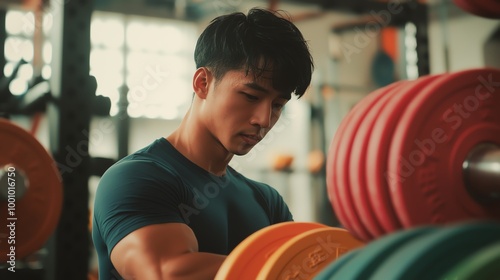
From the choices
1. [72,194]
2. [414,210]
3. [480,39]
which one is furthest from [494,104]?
[480,39]

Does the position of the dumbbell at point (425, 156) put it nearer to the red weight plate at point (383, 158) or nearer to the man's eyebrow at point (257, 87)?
the red weight plate at point (383, 158)

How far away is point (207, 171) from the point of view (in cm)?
162

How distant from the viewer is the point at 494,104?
1.00 meters

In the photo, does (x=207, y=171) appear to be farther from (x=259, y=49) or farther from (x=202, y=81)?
(x=259, y=49)

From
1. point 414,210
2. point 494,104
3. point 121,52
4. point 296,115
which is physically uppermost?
point 494,104

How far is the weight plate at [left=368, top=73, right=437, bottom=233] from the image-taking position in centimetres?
93

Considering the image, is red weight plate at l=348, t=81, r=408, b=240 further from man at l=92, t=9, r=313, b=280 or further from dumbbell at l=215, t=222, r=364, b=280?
man at l=92, t=9, r=313, b=280

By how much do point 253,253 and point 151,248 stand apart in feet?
1.09

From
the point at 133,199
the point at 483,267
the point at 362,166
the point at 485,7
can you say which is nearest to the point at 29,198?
the point at 133,199

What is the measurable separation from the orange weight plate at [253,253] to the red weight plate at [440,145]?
24 centimetres

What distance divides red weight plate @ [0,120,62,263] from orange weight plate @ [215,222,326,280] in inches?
28.7

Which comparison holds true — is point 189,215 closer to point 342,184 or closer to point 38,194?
point 38,194

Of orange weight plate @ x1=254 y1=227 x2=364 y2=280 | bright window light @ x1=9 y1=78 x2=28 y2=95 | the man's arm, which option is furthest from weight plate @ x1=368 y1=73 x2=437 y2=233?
bright window light @ x1=9 y1=78 x2=28 y2=95

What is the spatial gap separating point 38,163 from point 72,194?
11cm
